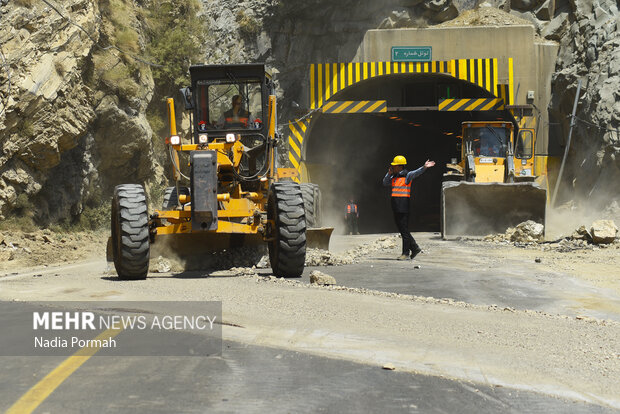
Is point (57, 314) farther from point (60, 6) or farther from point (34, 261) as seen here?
point (60, 6)

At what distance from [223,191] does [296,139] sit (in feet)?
60.1

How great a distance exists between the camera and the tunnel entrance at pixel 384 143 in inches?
1292

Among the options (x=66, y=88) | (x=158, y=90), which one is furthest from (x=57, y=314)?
(x=158, y=90)

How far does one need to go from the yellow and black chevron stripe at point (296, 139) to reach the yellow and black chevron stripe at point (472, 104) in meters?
4.89

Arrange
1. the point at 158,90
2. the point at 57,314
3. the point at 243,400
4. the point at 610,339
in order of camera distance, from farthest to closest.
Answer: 1. the point at 158,90
2. the point at 57,314
3. the point at 610,339
4. the point at 243,400

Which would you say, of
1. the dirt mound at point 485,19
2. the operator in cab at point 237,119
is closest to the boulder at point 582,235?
the operator in cab at point 237,119

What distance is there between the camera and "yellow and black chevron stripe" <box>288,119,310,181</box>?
3073cm

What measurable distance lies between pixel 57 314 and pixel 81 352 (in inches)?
74.4

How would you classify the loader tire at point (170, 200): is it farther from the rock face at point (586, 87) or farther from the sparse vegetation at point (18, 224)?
the rock face at point (586, 87)

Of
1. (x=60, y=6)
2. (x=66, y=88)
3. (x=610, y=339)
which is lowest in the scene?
(x=610, y=339)

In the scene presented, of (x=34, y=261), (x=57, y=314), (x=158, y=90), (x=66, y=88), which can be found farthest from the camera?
(x=158, y=90)

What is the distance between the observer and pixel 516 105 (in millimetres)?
30047

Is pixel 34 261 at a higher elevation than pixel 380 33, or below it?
below

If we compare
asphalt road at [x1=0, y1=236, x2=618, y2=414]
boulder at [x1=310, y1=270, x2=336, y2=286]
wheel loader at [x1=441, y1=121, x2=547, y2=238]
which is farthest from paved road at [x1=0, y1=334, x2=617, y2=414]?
wheel loader at [x1=441, y1=121, x2=547, y2=238]
